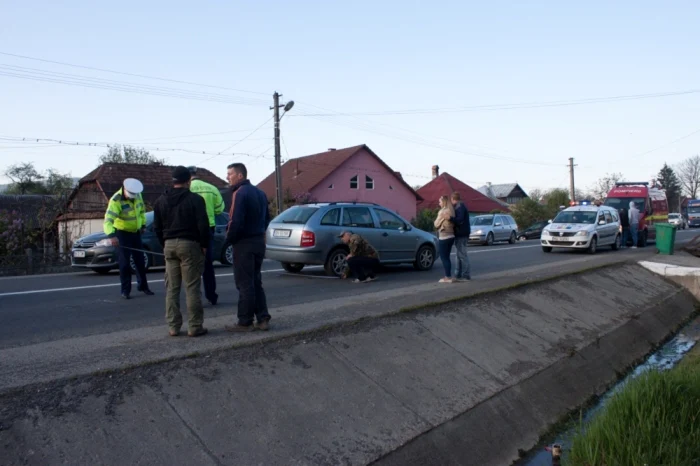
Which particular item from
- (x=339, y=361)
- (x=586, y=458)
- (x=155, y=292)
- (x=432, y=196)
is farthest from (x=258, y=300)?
(x=432, y=196)

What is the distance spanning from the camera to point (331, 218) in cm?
1338

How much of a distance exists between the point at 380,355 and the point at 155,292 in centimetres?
562

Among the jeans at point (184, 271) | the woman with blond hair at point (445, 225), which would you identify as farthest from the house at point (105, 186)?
the jeans at point (184, 271)

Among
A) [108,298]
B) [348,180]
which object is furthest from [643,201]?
[108,298]

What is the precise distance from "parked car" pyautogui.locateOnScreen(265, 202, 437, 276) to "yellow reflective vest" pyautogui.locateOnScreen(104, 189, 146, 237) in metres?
4.10

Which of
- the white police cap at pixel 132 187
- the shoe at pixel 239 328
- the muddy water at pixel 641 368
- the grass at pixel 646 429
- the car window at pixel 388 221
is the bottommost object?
the muddy water at pixel 641 368

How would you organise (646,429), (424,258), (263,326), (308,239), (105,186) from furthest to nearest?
(105,186)
(424,258)
(308,239)
(263,326)
(646,429)

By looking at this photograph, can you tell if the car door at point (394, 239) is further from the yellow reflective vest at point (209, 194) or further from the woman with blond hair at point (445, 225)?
the yellow reflective vest at point (209, 194)

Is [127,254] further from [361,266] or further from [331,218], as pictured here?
[331,218]

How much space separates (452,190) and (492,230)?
33454 mm

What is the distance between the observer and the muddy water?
622 centimetres

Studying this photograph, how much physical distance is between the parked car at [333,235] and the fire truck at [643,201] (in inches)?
660

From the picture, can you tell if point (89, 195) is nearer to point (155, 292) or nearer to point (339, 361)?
point (155, 292)

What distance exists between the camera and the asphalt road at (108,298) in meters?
7.68
